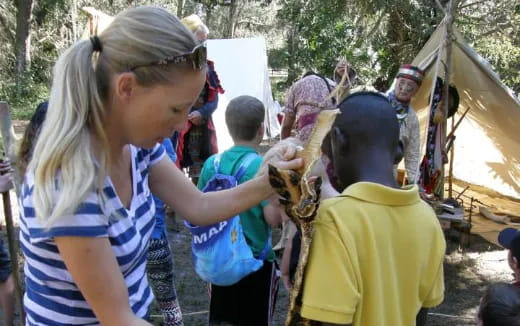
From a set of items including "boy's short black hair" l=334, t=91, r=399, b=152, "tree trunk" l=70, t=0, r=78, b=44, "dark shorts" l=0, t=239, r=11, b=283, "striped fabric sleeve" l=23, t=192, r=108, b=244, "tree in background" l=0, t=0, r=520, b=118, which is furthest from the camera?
"tree trunk" l=70, t=0, r=78, b=44

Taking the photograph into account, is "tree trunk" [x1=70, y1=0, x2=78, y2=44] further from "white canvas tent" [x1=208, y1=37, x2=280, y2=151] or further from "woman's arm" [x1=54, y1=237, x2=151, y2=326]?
"woman's arm" [x1=54, y1=237, x2=151, y2=326]

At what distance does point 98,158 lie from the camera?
121 cm

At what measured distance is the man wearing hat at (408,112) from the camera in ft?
17.6

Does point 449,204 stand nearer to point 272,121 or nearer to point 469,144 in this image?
point 469,144

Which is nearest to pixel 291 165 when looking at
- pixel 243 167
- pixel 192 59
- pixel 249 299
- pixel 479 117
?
pixel 192 59

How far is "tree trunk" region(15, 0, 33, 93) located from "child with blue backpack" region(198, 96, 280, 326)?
17.6 metres

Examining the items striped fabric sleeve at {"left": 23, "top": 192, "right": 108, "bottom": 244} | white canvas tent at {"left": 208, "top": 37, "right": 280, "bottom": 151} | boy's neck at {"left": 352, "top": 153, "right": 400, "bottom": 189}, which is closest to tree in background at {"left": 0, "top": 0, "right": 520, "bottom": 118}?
white canvas tent at {"left": 208, "top": 37, "right": 280, "bottom": 151}

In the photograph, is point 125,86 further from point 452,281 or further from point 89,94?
point 452,281

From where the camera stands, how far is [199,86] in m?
1.30

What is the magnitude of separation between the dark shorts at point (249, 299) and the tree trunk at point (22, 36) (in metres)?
17.6

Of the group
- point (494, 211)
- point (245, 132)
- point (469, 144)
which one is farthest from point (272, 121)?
point (245, 132)

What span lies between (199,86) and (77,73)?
0.96ft

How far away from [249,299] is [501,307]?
142cm

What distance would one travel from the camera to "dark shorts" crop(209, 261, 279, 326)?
297 cm
